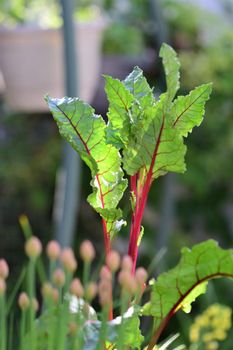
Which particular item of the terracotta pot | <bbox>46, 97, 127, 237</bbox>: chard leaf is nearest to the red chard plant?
<bbox>46, 97, 127, 237</bbox>: chard leaf

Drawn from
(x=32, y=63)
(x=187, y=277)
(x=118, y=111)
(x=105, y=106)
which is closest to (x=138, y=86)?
(x=118, y=111)

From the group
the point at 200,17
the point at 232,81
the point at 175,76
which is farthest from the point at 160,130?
the point at 200,17

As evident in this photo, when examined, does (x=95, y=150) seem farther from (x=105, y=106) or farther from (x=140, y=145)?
(x=105, y=106)

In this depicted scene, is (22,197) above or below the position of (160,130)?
above

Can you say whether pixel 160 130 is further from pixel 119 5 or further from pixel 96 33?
pixel 119 5

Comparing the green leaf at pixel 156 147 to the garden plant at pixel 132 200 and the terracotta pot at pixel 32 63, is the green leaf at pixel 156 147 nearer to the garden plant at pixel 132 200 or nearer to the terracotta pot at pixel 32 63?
the garden plant at pixel 132 200

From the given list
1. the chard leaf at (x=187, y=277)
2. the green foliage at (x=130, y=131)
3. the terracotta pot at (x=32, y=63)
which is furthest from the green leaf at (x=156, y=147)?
the terracotta pot at (x=32, y=63)
